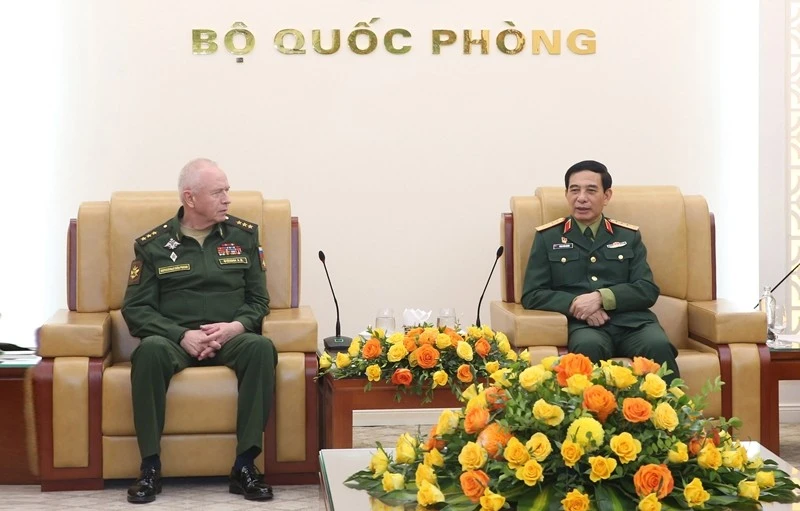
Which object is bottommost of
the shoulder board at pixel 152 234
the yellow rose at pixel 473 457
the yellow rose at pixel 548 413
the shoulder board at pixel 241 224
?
the yellow rose at pixel 473 457

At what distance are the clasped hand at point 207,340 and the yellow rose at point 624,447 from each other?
252 centimetres

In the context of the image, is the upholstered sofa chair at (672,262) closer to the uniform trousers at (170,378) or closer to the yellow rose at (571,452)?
the uniform trousers at (170,378)

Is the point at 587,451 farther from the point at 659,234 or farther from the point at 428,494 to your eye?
the point at 659,234

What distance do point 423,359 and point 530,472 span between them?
185 centimetres

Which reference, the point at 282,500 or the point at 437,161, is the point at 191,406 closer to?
the point at 282,500

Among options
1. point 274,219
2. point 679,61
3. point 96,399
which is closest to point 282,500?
point 96,399

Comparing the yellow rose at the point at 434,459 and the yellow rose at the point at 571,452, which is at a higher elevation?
the yellow rose at the point at 571,452

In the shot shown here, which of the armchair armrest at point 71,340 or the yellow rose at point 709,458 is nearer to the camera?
the yellow rose at point 709,458

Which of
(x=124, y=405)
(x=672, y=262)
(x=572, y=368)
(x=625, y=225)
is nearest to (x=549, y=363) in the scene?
(x=572, y=368)

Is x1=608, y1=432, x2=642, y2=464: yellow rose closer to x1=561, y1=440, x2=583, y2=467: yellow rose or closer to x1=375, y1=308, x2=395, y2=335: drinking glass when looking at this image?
x1=561, y1=440, x2=583, y2=467: yellow rose

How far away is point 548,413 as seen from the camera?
2.04 m

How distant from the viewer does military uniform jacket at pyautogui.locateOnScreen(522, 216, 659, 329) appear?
475 cm

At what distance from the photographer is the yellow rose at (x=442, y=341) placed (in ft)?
12.9

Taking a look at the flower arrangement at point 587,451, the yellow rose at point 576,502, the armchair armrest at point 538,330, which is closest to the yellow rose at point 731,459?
the flower arrangement at point 587,451
